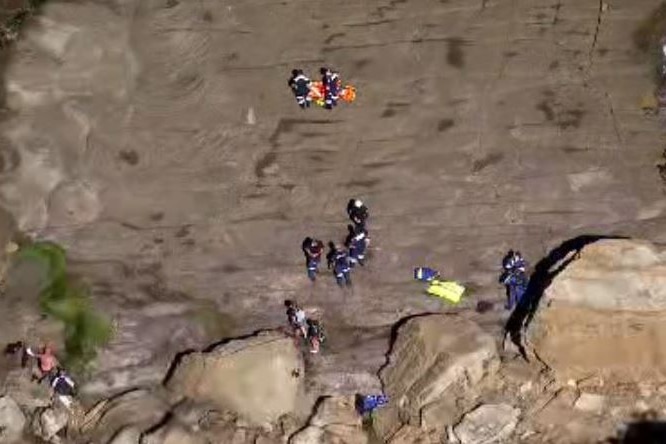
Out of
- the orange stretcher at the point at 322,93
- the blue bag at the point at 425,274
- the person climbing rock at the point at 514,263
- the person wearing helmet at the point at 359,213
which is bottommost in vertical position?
the blue bag at the point at 425,274

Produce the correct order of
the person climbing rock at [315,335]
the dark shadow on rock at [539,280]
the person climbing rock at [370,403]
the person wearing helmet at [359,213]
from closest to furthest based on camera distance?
the dark shadow on rock at [539,280], the person climbing rock at [370,403], the person climbing rock at [315,335], the person wearing helmet at [359,213]

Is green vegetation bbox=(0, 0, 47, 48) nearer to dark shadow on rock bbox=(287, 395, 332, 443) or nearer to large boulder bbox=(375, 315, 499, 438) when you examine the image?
dark shadow on rock bbox=(287, 395, 332, 443)

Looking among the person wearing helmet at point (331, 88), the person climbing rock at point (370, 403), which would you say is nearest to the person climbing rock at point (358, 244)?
the person climbing rock at point (370, 403)

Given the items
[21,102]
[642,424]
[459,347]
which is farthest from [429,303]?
[21,102]

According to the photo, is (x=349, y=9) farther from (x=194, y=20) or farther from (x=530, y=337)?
(x=530, y=337)

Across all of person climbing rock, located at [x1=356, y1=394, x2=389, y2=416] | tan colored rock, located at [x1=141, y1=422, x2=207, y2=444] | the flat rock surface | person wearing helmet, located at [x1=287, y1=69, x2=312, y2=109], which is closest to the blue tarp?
person climbing rock, located at [x1=356, y1=394, x2=389, y2=416]

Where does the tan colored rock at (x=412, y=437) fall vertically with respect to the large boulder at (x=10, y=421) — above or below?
above

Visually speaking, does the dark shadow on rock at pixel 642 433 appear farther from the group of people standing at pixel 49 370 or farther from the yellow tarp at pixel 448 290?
the group of people standing at pixel 49 370

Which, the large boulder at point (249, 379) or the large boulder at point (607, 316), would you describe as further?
the large boulder at point (249, 379)
